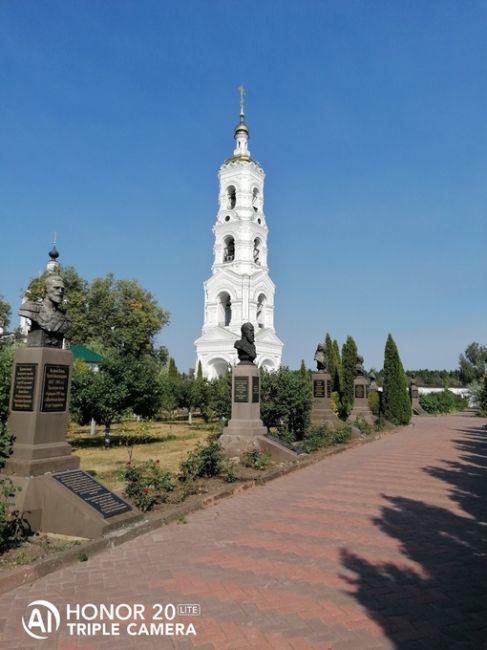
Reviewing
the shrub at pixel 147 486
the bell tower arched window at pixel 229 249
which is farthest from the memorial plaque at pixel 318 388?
the bell tower arched window at pixel 229 249

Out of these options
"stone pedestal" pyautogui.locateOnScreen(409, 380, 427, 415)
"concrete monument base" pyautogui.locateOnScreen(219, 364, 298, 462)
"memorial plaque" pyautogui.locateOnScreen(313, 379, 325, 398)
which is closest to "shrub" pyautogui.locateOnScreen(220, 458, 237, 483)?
"concrete monument base" pyautogui.locateOnScreen(219, 364, 298, 462)

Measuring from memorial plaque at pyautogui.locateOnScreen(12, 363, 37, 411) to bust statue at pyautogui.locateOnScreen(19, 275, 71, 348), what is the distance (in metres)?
0.38

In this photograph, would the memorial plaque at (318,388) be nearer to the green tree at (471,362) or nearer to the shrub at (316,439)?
the shrub at (316,439)

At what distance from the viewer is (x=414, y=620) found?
387 cm

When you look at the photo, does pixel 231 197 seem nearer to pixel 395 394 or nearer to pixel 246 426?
pixel 395 394

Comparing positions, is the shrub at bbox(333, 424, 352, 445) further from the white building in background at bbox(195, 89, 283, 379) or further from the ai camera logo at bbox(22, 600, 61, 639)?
the white building in background at bbox(195, 89, 283, 379)

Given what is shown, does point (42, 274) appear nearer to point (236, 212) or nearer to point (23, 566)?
point (236, 212)

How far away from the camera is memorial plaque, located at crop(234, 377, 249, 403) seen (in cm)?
1266

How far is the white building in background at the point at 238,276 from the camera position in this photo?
4412 cm

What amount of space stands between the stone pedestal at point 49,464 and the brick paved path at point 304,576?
0.64 meters

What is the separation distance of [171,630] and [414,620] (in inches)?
82.2

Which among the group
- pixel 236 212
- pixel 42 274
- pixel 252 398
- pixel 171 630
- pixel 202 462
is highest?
pixel 236 212

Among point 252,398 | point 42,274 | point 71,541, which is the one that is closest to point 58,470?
point 71,541

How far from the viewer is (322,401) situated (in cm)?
1884
